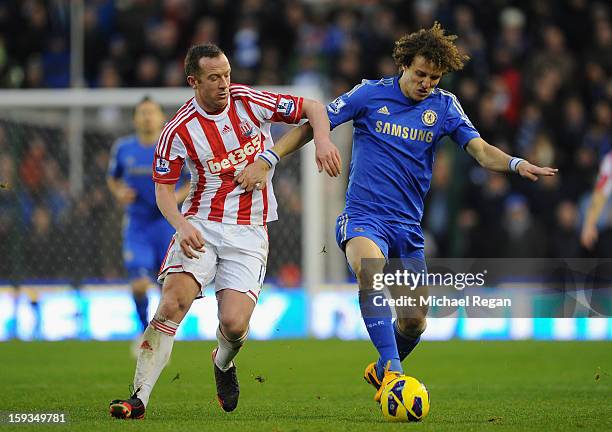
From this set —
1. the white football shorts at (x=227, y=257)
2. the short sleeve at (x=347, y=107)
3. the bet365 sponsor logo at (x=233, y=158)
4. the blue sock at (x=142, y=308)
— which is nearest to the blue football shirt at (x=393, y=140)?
the short sleeve at (x=347, y=107)

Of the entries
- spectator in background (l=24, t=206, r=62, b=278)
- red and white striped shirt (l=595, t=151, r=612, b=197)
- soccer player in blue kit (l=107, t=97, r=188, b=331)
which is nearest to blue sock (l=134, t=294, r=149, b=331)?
soccer player in blue kit (l=107, t=97, r=188, b=331)

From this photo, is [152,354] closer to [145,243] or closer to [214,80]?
[214,80]

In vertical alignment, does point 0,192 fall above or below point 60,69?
below

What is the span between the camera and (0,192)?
1407 centimetres

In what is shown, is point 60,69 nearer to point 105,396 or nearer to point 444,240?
point 444,240


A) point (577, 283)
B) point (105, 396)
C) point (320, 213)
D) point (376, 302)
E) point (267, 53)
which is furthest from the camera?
point (267, 53)

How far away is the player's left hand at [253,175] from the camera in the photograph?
278 inches

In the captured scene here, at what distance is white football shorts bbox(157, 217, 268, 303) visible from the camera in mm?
7059

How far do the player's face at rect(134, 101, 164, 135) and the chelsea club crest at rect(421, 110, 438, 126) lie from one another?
176 inches

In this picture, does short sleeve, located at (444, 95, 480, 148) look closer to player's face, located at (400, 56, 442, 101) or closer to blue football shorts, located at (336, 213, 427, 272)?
player's face, located at (400, 56, 442, 101)

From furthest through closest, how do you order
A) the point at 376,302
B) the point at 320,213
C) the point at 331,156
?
the point at 320,213
the point at 376,302
the point at 331,156

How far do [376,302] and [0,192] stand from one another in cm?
810

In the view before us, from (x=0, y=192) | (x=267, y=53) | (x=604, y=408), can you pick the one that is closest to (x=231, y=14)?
(x=267, y=53)

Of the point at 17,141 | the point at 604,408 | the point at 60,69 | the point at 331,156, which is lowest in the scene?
the point at 604,408
